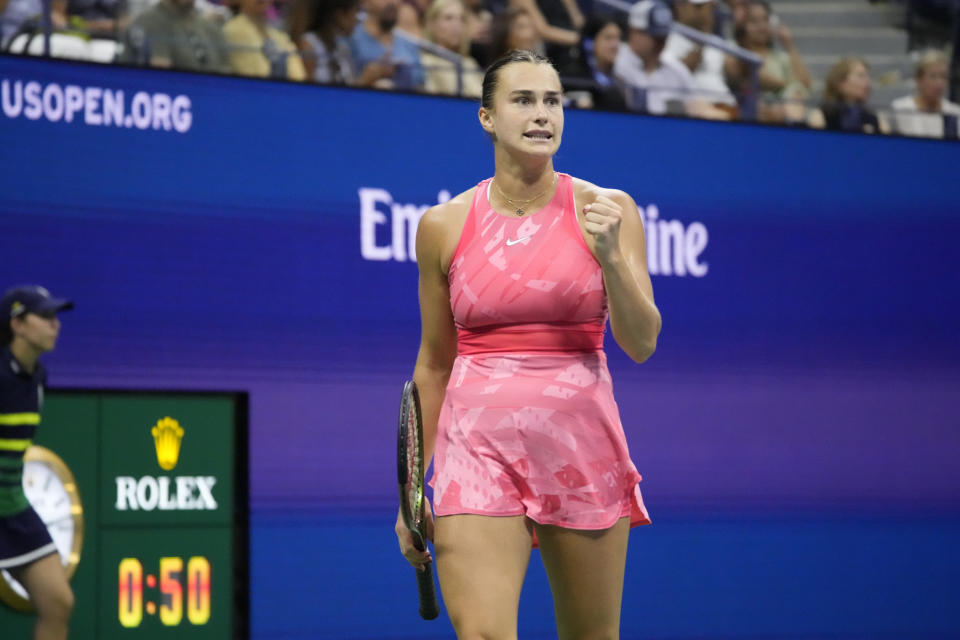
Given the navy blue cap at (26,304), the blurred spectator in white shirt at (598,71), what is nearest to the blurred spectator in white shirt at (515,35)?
the blurred spectator in white shirt at (598,71)

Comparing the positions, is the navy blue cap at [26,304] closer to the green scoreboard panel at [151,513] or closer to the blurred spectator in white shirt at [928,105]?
the green scoreboard panel at [151,513]

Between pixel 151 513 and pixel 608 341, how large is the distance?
2.48 meters

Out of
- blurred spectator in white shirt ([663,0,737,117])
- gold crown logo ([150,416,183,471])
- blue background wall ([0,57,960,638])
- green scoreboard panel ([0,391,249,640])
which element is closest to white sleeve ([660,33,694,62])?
blurred spectator in white shirt ([663,0,737,117])

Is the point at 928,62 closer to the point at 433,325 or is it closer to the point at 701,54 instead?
the point at 701,54

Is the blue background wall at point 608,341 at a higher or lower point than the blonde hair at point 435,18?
lower

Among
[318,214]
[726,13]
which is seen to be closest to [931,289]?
[726,13]

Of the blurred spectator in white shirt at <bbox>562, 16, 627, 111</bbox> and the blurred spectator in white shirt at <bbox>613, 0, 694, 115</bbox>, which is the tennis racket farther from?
the blurred spectator in white shirt at <bbox>613, 0, 694, 115</bbox>

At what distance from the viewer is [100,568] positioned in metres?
5.92

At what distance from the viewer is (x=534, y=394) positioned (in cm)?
299

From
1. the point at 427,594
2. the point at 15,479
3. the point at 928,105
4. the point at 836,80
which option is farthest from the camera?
the point at 928,105

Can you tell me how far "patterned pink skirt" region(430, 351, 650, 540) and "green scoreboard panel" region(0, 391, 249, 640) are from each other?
10.8 ft

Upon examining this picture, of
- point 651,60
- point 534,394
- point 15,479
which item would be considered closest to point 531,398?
point 534,394

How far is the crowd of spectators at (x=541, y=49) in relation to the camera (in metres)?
6.35

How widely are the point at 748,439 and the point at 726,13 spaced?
8.55 feet
